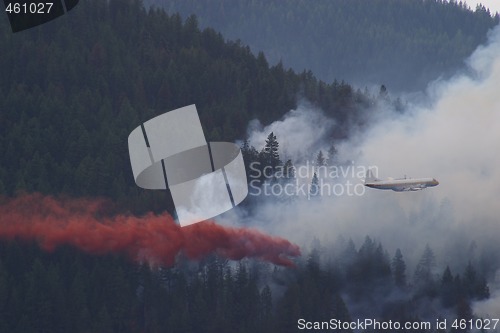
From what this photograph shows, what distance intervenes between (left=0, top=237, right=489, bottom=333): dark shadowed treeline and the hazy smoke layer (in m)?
2.37

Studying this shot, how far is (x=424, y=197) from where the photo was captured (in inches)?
6777

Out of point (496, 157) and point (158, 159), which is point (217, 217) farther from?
point (496, 157)

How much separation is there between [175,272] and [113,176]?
19.9 metres

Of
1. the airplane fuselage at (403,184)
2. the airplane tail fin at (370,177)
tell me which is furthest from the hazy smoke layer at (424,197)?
the airplane fuselage at (403,184)

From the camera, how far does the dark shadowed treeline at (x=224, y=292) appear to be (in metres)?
160

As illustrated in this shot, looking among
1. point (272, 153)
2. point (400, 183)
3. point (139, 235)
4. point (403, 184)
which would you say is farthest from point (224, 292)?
point (403, 184)

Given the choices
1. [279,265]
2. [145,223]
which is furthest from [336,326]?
[145,223]

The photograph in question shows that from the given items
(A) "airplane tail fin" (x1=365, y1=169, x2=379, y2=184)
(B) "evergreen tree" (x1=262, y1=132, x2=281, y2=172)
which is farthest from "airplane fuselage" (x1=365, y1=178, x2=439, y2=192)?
(B) "evergreen tree" (x1=262, y1=132, x2=281, y2=172)

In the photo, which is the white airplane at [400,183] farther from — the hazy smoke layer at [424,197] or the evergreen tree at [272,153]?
the evergreen tree at [272,153]

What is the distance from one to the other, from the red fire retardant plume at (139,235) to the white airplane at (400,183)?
9.77 metres

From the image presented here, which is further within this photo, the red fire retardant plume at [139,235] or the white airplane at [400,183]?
the white airplane at [400,183]

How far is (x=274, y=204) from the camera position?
167 metres

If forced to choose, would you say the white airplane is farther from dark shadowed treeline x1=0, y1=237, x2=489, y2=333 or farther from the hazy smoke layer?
dark shadowed treeline x1=0, y1=237, x2=489, y2=333

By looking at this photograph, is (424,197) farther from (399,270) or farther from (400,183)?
(399,270)
